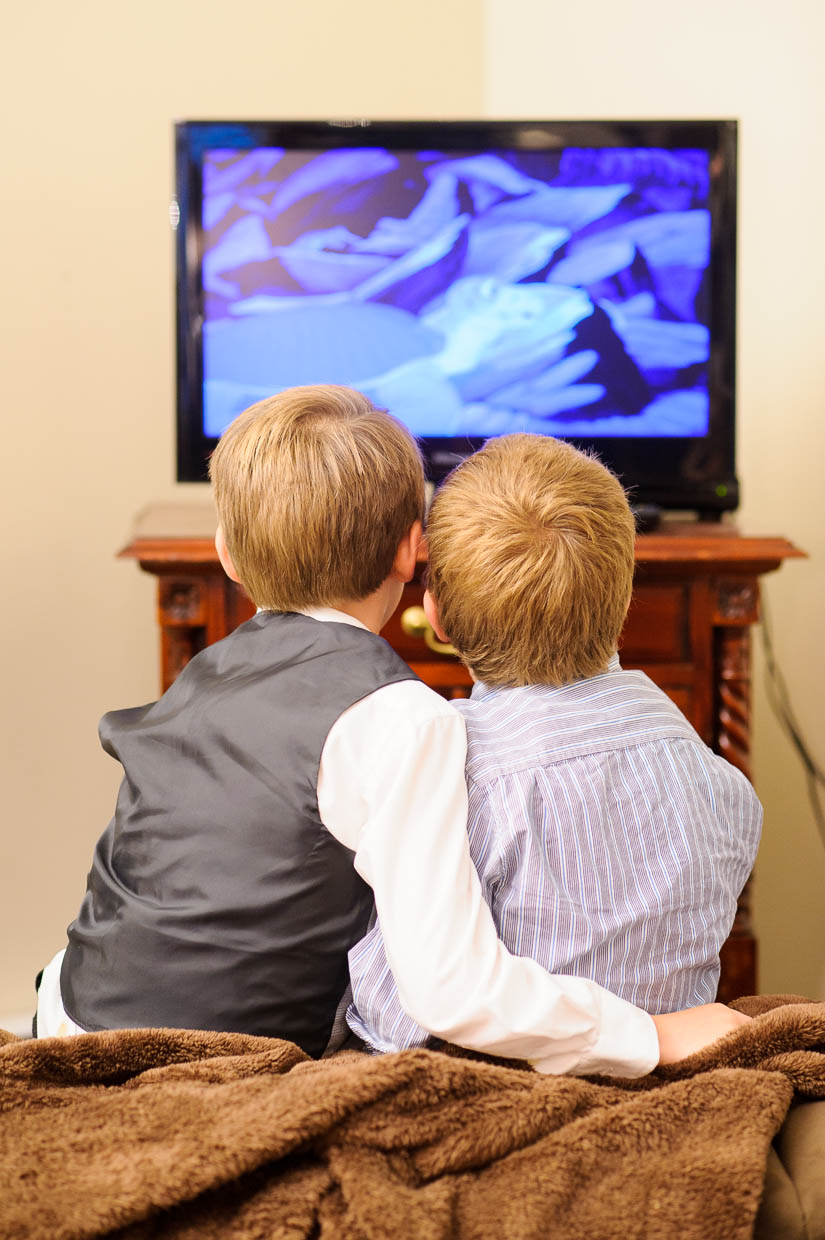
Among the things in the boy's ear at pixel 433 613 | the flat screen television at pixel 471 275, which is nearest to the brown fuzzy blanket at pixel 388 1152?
the boy's ear at pixel 433 613

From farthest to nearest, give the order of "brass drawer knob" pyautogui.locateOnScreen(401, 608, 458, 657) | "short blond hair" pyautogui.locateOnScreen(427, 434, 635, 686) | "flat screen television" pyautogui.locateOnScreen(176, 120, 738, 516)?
1. "flat screen television" pyautogui.locateOnScreen(176, 120, 738, 516)
2. "brass drawer knob" pyautogui.locateOnScreen(401, 608, 458, 657)
3. "short blond hair" pyautogui.locateOnScreen(427, 434, 635, 686)

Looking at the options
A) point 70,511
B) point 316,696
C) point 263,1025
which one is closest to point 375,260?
point 70,511

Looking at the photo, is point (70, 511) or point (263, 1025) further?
point (70, 511)

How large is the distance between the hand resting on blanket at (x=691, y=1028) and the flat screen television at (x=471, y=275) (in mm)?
967

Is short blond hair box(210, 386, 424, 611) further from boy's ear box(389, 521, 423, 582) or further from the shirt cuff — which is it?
the shirt cuff

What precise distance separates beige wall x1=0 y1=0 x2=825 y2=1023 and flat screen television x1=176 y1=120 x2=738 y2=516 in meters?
0.40

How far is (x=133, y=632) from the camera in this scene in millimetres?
2053

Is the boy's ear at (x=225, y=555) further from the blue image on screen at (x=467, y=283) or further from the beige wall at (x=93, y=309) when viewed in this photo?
the beige wall at (x=93, y=309)

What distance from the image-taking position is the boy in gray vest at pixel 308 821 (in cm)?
77

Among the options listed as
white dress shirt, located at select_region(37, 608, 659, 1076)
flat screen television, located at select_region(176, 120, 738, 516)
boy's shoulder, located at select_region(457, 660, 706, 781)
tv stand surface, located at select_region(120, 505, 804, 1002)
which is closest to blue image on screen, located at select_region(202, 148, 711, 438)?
flat screen television, located at select_region(176, 120, 738, 516)

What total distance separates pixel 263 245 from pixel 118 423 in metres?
0.53

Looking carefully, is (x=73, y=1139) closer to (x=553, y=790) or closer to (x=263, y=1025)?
(x=263, y=1025)

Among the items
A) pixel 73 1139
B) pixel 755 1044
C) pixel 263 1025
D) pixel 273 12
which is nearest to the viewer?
pixel 73 1139

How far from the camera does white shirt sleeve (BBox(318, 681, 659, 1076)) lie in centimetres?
76
